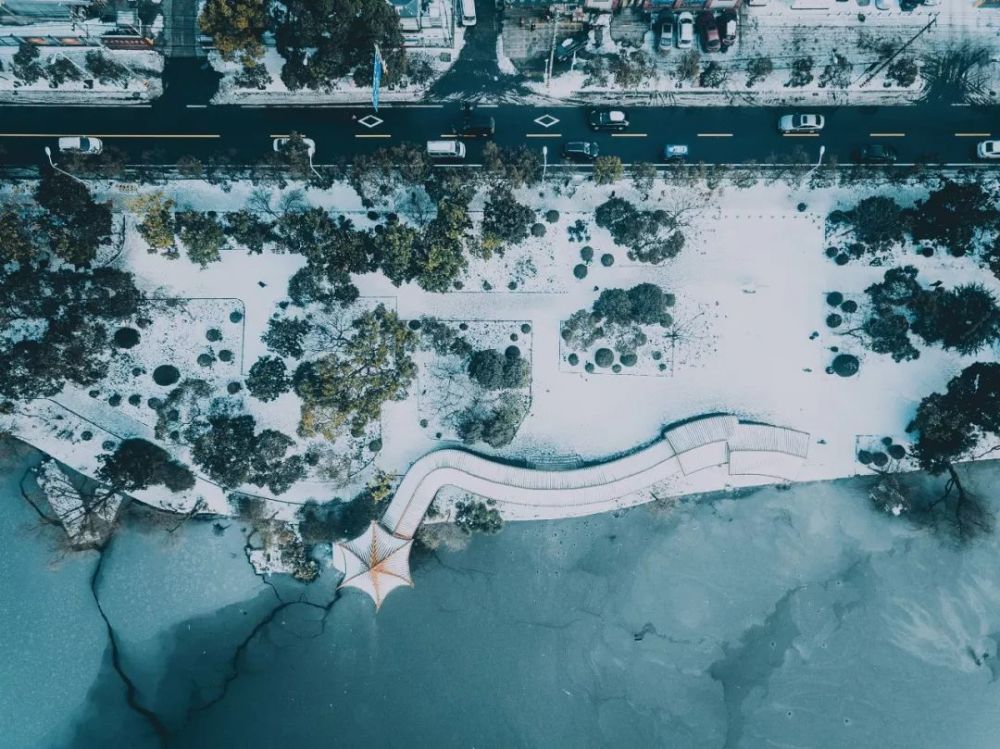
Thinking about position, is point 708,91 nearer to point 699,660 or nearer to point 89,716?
point 699,660

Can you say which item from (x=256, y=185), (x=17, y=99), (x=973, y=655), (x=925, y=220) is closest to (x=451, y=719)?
(x=973, y=655)

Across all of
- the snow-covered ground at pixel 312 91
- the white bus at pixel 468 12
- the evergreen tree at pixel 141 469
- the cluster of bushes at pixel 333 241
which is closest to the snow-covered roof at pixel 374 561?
the evergreen tree at pixel 141 469

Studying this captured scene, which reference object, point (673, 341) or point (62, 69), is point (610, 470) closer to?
point (673, 341)

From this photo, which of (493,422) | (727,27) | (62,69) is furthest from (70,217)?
(727,27)

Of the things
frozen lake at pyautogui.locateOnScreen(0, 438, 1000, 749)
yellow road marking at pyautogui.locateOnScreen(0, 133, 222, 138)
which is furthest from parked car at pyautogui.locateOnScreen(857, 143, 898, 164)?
yellow road marking at pyautogui.locateOnScreen(0, 133, 222, 138)

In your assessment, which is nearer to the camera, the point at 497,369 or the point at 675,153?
the point at 497,369

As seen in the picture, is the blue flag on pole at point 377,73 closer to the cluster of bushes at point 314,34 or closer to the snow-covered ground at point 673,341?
the cluster of bushes at point 314,34
